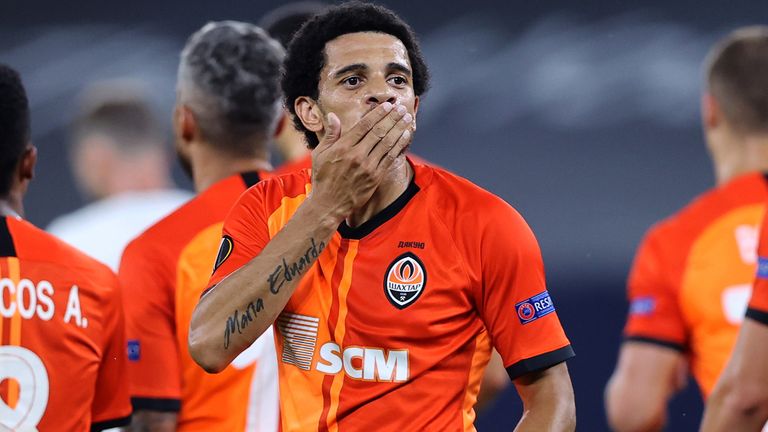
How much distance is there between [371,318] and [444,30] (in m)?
6.33

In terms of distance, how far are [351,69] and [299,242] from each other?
0.47 m

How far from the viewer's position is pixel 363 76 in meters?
3.12

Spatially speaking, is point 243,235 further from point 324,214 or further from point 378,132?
point 378,132

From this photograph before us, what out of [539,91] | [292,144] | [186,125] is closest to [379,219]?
[186,125]

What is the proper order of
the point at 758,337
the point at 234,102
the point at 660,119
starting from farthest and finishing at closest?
the point at 660,119
the point at 234,102
the point at 758,337

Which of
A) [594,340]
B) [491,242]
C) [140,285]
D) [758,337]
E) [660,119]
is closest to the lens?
[491,242]

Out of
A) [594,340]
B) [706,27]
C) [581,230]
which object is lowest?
[594,340]

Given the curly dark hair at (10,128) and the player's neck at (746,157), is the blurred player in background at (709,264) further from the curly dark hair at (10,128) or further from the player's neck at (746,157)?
the curly dark hair at (10,128)

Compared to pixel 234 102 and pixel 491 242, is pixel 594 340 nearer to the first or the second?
pixel 234 102

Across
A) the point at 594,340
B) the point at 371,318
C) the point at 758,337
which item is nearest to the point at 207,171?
the point at 371,318

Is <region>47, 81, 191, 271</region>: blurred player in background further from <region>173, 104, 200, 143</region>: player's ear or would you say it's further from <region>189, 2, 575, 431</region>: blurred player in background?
<region>189, 2, 575, 431</region>: blurred player in background

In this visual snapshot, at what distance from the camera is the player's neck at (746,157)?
16.0 feet

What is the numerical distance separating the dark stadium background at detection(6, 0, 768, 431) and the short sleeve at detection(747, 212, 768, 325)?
15.5 feet

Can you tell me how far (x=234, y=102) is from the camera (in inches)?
161
